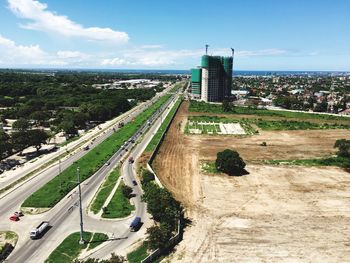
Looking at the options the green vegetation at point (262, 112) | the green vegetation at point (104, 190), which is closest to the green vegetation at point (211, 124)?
the green vegetation at point (262, 112)

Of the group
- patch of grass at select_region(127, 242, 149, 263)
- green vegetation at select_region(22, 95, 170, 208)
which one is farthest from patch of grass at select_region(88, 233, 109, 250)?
green vegetation at select_region(22, 95, 170, 208)

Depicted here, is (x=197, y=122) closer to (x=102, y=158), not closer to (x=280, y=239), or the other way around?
(x=102, y=158)

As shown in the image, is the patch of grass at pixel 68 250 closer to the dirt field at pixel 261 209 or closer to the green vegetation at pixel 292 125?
the dirt field at pixel 261 209

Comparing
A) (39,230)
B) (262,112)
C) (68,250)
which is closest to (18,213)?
(39,230)

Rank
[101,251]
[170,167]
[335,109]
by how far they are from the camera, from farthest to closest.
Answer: [335,109], [170,167], [101,251]

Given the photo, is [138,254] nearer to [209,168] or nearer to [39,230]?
[39,230]

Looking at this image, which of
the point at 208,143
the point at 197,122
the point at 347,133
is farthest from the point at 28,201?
the point at 347,133

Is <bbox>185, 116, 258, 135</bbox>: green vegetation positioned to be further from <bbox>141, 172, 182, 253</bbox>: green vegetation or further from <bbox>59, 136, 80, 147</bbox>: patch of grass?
<bbox>141, 172, 182, 253</bbox>: green vegetation

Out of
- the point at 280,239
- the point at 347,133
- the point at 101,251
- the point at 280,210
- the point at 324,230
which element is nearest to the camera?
the point at 101,251
